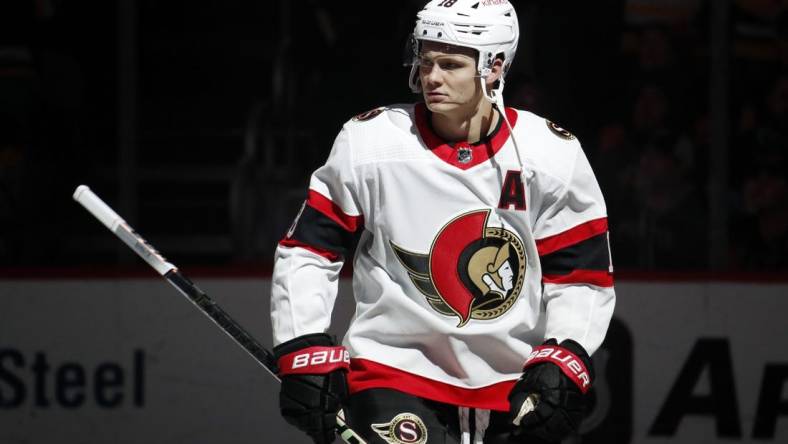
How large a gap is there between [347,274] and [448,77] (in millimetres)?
1885

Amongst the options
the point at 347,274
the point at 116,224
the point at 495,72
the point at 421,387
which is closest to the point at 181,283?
the point at 116,224

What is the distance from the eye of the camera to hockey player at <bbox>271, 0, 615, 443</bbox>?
278 cm

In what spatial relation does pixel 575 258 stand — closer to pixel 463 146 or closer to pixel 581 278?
pixel 581 278

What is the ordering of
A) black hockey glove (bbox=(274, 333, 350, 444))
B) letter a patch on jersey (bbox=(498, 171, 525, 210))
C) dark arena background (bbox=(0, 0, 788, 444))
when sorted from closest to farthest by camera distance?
1. black hockey glove (bbox=(274, 333, 350, 444))
2. letter a patch on jersey (bbox=(498, 171, 525, 210))
3. dark arena background (bbox=(0, 0, 788, 444))

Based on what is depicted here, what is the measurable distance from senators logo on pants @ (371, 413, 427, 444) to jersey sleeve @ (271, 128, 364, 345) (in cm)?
22

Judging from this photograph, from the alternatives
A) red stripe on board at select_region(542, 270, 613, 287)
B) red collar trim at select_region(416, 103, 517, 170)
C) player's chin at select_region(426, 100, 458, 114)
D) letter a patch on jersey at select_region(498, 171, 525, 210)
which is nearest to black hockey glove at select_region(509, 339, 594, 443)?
red stripe on board at select_region(542, 270, 613, 287)

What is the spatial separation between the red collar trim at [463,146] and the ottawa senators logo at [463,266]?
0.34 ft

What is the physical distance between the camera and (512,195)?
2.79 meters

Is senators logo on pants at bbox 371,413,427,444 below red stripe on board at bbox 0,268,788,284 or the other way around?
the other way around

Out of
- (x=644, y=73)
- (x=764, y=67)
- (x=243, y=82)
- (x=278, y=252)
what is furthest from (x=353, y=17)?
(x=278, y=252)

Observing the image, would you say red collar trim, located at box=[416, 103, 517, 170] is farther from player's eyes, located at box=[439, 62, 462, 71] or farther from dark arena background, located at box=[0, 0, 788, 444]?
dark arena background, located at box=[0, 0, 788, 444]

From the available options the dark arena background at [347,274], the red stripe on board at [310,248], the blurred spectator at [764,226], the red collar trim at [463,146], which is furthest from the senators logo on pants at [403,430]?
the blurred spectator at [764,226]

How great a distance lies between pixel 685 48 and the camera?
472 cm

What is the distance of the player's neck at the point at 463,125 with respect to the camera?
9.39 ft
